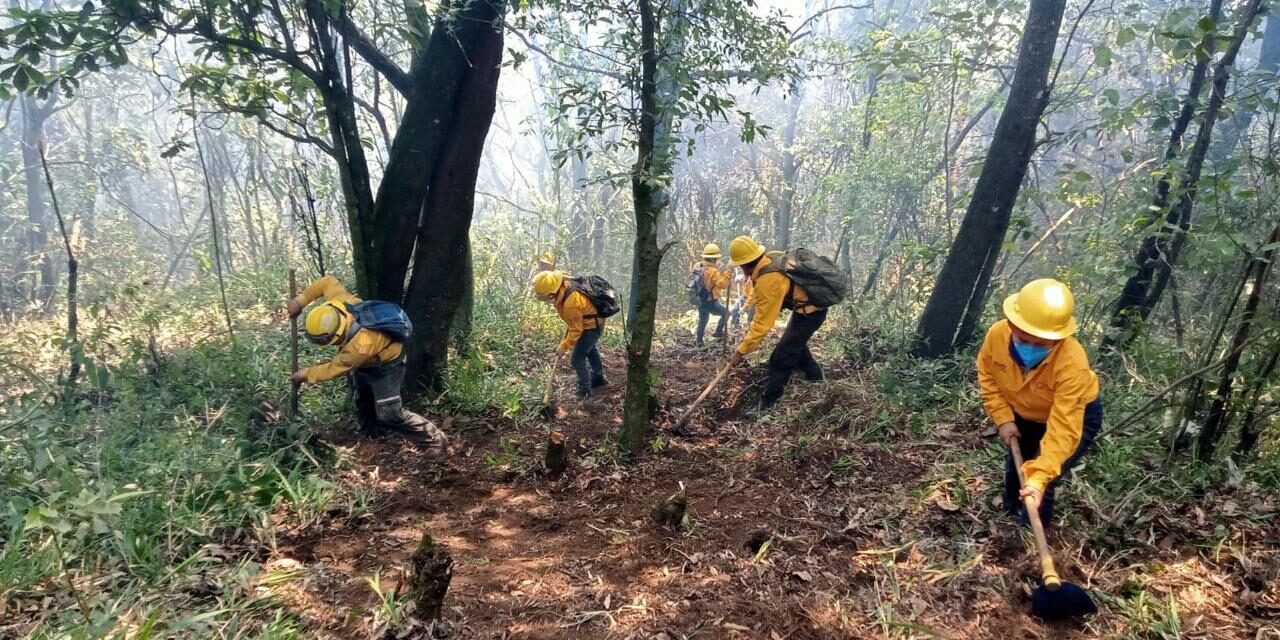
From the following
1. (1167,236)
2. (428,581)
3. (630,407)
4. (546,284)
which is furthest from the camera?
(546,284)

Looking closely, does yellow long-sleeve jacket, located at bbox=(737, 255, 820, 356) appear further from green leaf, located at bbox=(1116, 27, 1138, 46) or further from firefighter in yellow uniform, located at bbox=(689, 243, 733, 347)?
firefighter in yellow uniform, located at bbox=(689, 243, 733, 347)

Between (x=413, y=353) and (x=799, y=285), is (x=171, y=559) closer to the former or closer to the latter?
(x=413, y=353)

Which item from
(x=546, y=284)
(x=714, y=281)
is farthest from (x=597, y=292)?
(x=714, y=281)

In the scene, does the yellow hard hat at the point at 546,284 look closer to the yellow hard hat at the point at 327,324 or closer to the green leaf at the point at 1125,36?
the yellow hard hat at the point at 327,324

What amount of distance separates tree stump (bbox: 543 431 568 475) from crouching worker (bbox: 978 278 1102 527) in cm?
274

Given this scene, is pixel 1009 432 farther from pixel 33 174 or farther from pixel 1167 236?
pixel 33 174

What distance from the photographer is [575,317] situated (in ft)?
19.1

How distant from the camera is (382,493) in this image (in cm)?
404

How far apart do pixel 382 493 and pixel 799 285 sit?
3695 mm

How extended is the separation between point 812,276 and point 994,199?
1.83 meters

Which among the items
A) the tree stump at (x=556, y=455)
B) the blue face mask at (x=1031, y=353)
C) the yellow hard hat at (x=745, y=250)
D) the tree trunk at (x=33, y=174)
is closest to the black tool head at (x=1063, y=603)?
the blue face mask at (x=1031, y=353)

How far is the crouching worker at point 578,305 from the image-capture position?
5.77 meters

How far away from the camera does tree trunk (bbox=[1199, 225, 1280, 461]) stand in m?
2.96

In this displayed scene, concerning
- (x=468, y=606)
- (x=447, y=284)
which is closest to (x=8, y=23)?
(x=447, y=284)
